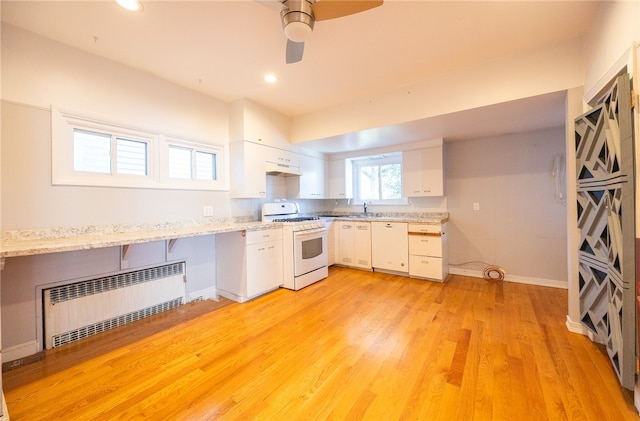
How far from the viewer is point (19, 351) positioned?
75.5 inches

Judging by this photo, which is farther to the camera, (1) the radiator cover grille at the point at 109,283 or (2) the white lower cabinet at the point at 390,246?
(2) the white lower cabinet at the point at 390,246

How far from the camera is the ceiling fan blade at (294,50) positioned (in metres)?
1.78

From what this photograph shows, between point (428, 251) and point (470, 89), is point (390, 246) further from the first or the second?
point (470, 89)

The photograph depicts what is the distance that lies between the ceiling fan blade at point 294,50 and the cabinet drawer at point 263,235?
1.89m

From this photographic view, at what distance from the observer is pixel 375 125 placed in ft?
10.4

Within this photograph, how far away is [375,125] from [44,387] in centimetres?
371

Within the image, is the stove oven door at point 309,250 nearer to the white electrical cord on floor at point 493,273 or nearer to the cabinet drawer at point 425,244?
the cabinet drawer at point 425,244

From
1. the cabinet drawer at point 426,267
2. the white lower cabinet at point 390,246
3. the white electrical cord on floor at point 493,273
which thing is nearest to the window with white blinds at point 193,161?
the white lower cabinet at point 390,246

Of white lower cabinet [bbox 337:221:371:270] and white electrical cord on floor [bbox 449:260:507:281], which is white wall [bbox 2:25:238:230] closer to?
white lower cabinet [bbox 337:221:371:270]

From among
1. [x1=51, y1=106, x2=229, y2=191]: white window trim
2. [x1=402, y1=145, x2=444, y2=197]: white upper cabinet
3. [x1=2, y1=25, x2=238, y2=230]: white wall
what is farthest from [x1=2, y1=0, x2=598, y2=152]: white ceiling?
→ [x1=402, y1=145, x2=444, y2=197]: white upper cabinet

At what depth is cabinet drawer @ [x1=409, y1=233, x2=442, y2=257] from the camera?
3.54m

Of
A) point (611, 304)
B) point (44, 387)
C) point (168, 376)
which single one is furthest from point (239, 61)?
point (611, 304)

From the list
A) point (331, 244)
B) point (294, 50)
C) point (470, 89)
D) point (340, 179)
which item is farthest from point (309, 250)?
point (470, 89)

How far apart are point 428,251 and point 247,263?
2.54m
